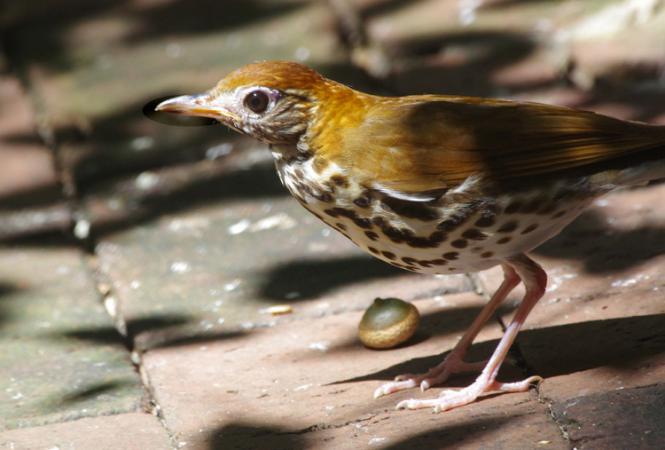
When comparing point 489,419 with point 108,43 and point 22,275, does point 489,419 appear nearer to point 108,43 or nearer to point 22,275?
point 22,275

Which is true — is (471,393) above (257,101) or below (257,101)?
below

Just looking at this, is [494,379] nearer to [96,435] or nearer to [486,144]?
[486,144]

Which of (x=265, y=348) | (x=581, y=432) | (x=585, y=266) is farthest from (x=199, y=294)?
(x=581, y=432)

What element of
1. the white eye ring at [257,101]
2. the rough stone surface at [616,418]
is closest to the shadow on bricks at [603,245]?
the rough stone surface at [616,418]

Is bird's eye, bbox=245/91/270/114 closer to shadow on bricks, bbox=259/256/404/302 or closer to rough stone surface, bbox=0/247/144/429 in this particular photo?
rough stone surface, bbox=0/247/144/429

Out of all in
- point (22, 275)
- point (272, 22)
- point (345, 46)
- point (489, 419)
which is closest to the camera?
point (489, 419)

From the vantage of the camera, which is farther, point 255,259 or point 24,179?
point 24,179

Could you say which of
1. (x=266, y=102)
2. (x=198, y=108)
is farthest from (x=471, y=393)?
(x=198, y=108)
